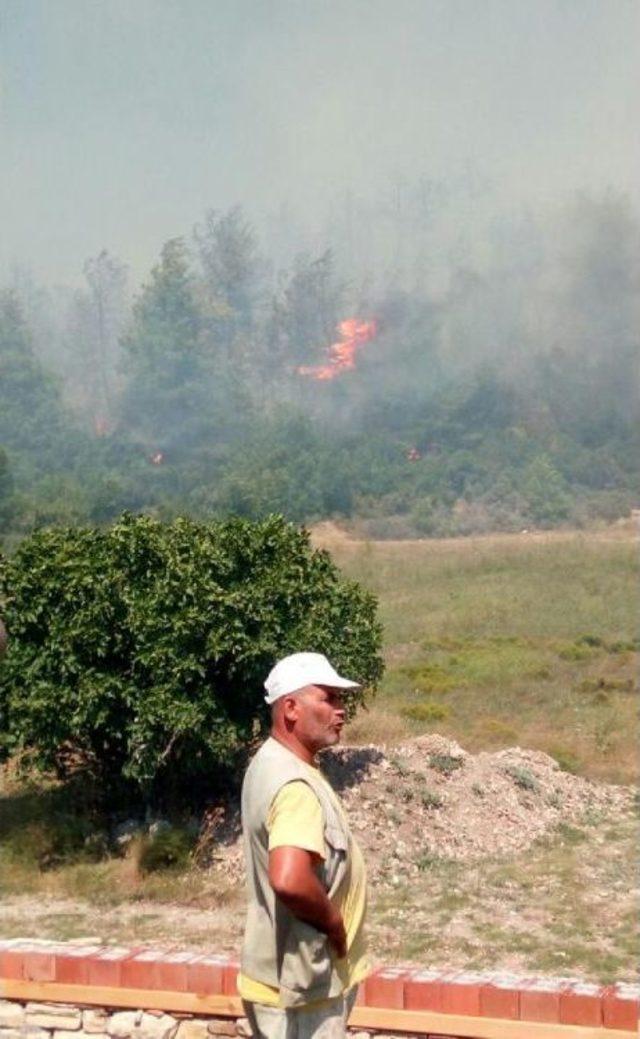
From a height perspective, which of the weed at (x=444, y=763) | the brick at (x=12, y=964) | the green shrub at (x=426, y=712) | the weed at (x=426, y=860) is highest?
the brick at (x=12, y=964)

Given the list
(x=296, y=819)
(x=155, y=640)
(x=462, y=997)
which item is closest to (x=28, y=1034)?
(x=462, y=997)

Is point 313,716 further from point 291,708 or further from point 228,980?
point 228,980

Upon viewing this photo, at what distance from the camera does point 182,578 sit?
33.2 feet

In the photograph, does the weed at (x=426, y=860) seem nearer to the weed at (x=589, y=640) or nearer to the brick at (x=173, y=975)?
the brick at (x=173, y=975)

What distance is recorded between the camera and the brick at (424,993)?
14.1 ft

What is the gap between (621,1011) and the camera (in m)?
4.17

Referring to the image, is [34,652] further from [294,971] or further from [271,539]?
[294,971]

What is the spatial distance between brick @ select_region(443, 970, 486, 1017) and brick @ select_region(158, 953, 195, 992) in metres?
0.81

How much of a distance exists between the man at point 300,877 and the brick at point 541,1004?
4.38 ft

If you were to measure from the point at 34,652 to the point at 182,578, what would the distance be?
1186mm

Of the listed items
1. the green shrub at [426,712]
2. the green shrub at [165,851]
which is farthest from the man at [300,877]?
the green shrub at [426,712]

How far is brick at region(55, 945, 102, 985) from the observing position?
15.3 feet

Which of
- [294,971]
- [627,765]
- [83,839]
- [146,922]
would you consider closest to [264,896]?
[294,971]

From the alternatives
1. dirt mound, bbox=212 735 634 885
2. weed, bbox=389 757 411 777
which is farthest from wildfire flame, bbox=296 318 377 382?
weed, bbox=389 757 411 777
